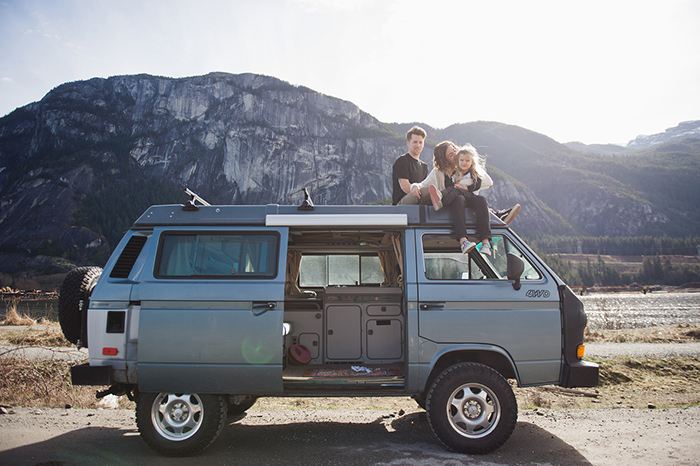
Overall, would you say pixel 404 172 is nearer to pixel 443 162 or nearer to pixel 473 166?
pixel 443 162

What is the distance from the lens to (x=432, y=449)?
4.71 m

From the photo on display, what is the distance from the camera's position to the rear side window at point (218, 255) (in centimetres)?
471

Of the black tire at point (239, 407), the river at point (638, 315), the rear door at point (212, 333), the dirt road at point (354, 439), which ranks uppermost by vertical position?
the rear door at point (212, 333)

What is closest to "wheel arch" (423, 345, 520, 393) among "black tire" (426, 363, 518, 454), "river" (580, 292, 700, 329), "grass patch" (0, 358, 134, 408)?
"black tire" (426, 363, 518, 454)

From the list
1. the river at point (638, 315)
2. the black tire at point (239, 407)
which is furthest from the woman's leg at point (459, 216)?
the river at point (638, 315)

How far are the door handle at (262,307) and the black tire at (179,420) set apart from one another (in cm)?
102

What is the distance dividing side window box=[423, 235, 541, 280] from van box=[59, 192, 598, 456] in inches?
0.6

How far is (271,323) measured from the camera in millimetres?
4480

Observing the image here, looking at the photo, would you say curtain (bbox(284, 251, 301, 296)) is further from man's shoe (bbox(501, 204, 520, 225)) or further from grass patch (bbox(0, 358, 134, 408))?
grass patch (bbox(0, 358, 134, 408))

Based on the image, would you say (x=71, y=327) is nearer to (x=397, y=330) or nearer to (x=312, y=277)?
(x=312, y=277)

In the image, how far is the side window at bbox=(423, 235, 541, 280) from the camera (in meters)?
4.78

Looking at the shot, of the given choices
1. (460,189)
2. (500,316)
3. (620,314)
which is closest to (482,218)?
(460,189)

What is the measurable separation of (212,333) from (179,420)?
3.45 ft

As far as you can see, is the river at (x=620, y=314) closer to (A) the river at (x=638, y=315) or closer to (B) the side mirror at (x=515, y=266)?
(A) the river at (x=638, y=315)
